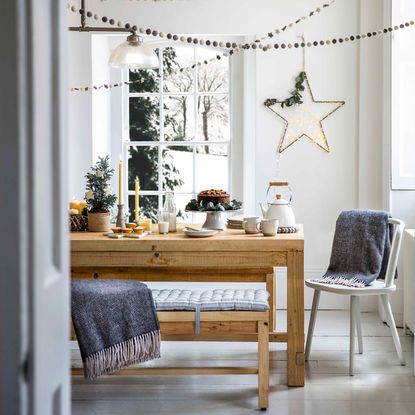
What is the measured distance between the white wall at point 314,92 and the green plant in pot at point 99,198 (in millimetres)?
1593

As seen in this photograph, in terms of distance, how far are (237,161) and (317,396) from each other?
2.69 meters

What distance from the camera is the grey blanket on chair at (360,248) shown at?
4797 millimetres

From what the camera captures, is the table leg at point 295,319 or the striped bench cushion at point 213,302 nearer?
the striped bench cushion at point 213,302

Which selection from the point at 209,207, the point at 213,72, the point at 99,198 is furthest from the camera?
the point at 213,72

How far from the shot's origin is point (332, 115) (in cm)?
615

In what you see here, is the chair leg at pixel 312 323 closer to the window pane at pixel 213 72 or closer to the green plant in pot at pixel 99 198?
the green plant in pot at pixel 99 198

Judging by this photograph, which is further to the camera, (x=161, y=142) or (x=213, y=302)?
(x=161, y=142)

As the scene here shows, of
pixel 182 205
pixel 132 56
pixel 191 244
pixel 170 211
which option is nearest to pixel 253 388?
pixel 191 244

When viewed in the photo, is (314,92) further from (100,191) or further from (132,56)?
(100,191)

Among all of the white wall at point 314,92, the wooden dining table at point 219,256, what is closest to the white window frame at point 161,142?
the white wall at point 314,92

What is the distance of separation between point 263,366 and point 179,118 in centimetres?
299

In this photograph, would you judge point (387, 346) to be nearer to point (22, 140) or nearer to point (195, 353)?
point (195, 353)

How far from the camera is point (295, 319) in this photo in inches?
167

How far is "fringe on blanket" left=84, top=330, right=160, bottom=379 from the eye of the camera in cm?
365
